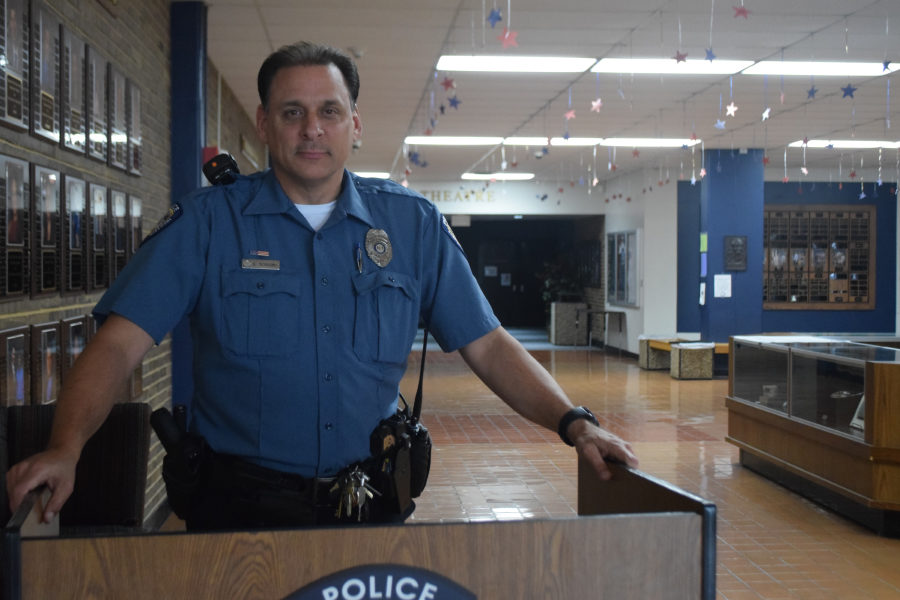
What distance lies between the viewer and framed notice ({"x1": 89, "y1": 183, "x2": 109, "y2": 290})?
3.77 meters

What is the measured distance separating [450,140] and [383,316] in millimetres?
10034

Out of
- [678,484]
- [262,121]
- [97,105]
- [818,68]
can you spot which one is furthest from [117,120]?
[818,68]

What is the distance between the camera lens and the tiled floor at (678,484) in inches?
175

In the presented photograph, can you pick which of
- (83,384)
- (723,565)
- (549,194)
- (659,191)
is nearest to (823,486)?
(723,565)

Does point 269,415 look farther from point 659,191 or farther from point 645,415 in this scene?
point 659,191

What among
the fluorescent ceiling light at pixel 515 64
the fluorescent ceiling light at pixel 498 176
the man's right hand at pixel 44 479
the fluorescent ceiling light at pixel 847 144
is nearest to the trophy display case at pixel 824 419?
the fluorescent ceiling light at pixel 515 64

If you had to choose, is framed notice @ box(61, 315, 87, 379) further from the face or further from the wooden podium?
the wooden podium

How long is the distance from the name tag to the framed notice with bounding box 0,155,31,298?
53.9 inches

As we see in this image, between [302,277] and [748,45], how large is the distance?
588 centimetres

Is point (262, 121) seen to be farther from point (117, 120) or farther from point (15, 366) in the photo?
point (117, 120)

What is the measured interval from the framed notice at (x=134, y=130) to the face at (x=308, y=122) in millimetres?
2887

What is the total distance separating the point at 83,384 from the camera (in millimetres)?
1483

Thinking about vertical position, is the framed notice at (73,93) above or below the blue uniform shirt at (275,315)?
above

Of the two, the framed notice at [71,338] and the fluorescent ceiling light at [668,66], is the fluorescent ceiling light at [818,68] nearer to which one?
the fluorescent ceiling light at [668,66]
